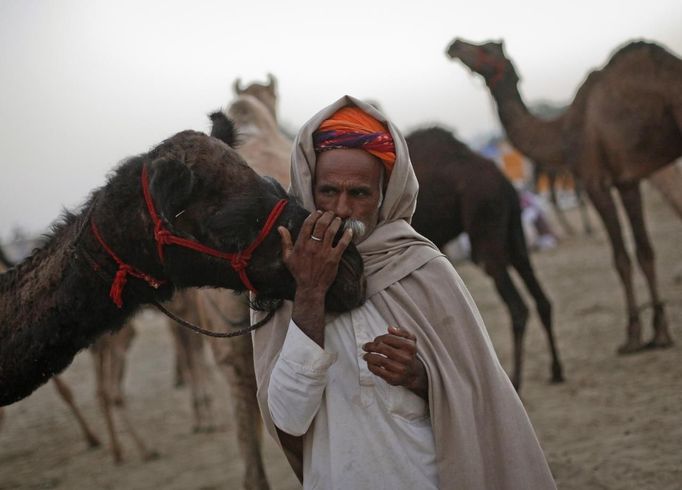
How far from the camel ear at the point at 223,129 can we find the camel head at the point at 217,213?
325 millimetres

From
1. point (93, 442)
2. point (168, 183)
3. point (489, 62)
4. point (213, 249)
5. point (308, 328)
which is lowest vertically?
point (93, 442)

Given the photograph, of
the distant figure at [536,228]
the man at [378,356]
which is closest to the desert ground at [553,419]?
the man at [378,356]

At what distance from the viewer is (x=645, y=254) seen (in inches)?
→ 287

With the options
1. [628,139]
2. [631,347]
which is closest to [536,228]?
[628,139]

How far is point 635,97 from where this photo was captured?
6.99 m

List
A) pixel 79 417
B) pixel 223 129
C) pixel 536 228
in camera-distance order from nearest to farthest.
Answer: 1. pixel 223 129
2. pixel 79 417
3. pixel 536 228

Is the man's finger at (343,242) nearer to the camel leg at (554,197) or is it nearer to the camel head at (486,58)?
the camel head at (486,58)

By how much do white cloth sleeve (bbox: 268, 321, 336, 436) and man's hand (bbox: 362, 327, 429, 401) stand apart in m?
0.12

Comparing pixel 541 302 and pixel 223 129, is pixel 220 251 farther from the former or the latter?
pixel 541 302

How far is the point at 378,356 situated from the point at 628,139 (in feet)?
Result: 19.4

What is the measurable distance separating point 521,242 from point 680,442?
2568 millimetres

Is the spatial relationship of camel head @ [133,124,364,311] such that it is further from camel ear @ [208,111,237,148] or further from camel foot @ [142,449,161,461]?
camel foot @ [142,449,161,461]

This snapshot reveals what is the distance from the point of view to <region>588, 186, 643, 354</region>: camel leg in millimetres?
7023

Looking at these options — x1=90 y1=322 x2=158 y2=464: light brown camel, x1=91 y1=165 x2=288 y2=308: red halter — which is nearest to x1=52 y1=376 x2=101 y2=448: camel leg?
x1=90 y1=322 x2=158 y2=464: light brown camel
